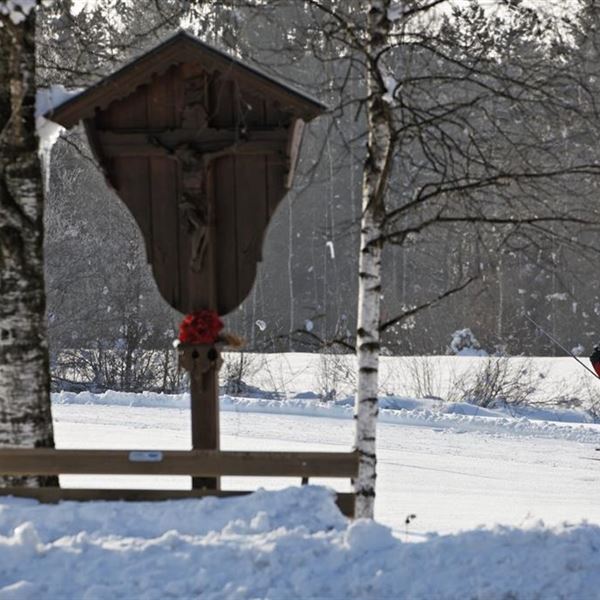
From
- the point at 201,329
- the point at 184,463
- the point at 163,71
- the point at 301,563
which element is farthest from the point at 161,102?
the point at 301,563

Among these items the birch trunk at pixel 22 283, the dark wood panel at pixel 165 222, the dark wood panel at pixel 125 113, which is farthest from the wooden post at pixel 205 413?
the dark wood panel at pixel 125 113

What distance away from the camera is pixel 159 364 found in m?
21.2

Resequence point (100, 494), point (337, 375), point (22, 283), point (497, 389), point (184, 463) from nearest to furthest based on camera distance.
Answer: point (184, 463) < point (100, 494) < point (22, 283) < point (497, 389) < point (337, 375)

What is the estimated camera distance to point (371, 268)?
7375 millimetres

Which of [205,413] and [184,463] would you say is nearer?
[184,463]

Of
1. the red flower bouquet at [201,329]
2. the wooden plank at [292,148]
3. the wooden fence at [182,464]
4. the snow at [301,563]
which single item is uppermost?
the wooden plank at [292,148]

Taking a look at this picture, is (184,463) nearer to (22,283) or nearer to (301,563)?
(301,563)

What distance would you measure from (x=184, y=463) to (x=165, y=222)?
1.62 meters

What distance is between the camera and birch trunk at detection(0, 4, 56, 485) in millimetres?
7543

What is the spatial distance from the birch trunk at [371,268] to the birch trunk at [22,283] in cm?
219

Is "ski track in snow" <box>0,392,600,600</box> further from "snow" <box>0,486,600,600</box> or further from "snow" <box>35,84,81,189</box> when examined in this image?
"snow" <box>35,84,81,189</box>

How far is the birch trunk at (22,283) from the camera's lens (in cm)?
754

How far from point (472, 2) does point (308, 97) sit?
51.4 inches

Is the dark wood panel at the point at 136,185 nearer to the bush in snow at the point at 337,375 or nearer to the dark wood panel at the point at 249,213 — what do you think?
the dark wood panel at the point at 249,213
